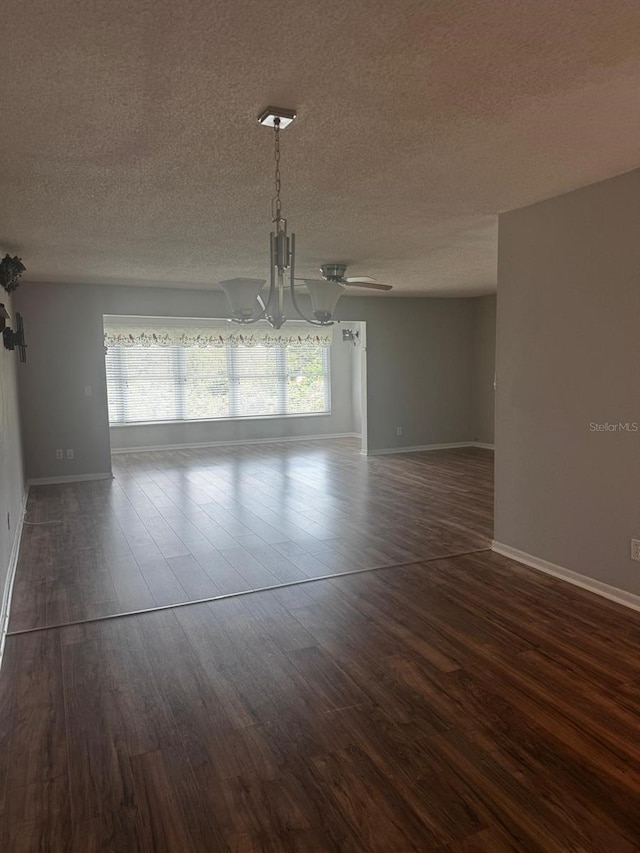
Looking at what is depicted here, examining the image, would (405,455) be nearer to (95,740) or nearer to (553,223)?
(553,223)

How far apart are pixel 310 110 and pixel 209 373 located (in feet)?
24.9

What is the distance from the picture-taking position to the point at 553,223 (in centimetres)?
332

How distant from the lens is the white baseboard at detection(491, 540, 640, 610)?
9.91 ft

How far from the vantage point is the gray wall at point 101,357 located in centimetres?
648

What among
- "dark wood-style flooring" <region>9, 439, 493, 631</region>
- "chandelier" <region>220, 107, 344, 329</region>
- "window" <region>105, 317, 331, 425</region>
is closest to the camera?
"chandelier" <region>220, 107, 344, 329</region>

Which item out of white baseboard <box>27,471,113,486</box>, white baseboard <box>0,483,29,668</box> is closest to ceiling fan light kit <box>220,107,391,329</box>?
white baseboard <box>0,483,29,668</box>

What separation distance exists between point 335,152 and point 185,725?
242 cm

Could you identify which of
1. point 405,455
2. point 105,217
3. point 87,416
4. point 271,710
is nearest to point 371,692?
point 271,710

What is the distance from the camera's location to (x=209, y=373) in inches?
372

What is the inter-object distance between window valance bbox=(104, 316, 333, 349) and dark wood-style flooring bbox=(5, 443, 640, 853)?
5317 mm

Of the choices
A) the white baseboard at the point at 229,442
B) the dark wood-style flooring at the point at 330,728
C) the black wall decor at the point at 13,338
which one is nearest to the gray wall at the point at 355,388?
the white baseboard at the point at 229,442

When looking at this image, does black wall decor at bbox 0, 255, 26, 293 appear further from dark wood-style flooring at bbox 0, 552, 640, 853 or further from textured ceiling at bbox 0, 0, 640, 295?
dark wood-style flooring at bbox 0, 552, 640, 853

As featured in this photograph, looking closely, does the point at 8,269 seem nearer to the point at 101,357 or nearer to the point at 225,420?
the point at 101,357

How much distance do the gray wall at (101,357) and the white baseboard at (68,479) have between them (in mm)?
48
